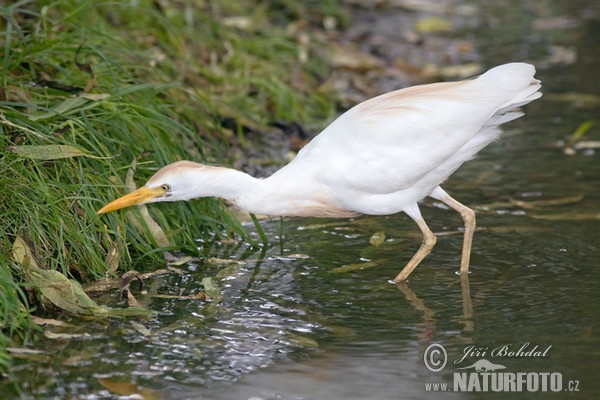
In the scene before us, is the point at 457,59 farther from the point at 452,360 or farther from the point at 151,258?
the point at 452,360

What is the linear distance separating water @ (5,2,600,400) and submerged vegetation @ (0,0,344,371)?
26cm

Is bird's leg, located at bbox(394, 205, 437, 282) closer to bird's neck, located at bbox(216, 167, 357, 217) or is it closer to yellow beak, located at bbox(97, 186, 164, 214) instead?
bird's neck, located at bbox(216, 167, 357, 217)

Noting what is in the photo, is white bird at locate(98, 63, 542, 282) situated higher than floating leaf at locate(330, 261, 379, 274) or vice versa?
white bird at locate(98, 63, 542, 282)

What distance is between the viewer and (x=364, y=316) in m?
4.87

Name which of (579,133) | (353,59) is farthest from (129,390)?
(353,59)

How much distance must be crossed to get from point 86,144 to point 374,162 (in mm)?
1735

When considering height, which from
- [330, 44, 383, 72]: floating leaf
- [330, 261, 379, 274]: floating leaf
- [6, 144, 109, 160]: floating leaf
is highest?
[330, 44, 383, 72]: floating leaf

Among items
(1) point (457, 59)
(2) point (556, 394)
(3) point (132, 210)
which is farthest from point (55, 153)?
(1) point (457, 59)

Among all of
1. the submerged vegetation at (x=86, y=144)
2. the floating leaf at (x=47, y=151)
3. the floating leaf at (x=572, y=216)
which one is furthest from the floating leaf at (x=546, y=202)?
the floating leaf at (x=47, y=151)

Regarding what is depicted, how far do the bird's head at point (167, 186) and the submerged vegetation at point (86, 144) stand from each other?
24 cm

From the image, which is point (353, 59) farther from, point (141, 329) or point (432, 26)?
point (141, 329)

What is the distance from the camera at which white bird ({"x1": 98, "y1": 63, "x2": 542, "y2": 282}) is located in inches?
202

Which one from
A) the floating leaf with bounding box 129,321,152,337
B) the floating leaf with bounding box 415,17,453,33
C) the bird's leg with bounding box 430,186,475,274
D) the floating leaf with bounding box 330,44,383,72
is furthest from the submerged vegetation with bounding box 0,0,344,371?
the floating leaf with bounding box 415,17,453,33

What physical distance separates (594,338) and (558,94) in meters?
5.53
